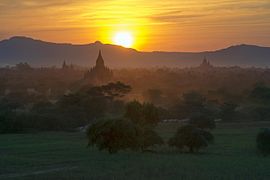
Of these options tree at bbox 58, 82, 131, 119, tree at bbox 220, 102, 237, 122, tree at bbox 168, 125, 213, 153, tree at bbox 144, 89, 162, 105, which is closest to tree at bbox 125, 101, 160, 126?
tree at bbox 168, 125, 213, 153

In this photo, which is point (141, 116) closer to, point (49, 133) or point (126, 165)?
point (49, 133)

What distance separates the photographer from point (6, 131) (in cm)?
6366

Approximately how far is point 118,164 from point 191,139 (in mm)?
14046

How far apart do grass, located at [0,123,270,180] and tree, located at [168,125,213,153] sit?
2.14 feet

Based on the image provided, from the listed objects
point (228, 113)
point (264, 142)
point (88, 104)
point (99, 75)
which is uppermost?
point (99, 75)

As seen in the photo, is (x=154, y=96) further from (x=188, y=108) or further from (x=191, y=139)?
(x=191, y=139)

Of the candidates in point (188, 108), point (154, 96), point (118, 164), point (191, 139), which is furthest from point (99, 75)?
point (118, 164)

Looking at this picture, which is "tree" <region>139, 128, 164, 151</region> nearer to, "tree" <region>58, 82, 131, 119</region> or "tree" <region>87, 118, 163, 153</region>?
A: "tree" <region>87, 118, 163, 153</region>

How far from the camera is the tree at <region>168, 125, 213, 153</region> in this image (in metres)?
45.3

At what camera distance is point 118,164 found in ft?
106

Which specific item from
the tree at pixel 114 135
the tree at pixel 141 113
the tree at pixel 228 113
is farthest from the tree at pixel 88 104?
the tree at pixel 114 135

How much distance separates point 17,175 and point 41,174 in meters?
1.07

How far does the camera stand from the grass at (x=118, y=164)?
2736 cm

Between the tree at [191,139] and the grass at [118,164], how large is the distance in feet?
2.14
